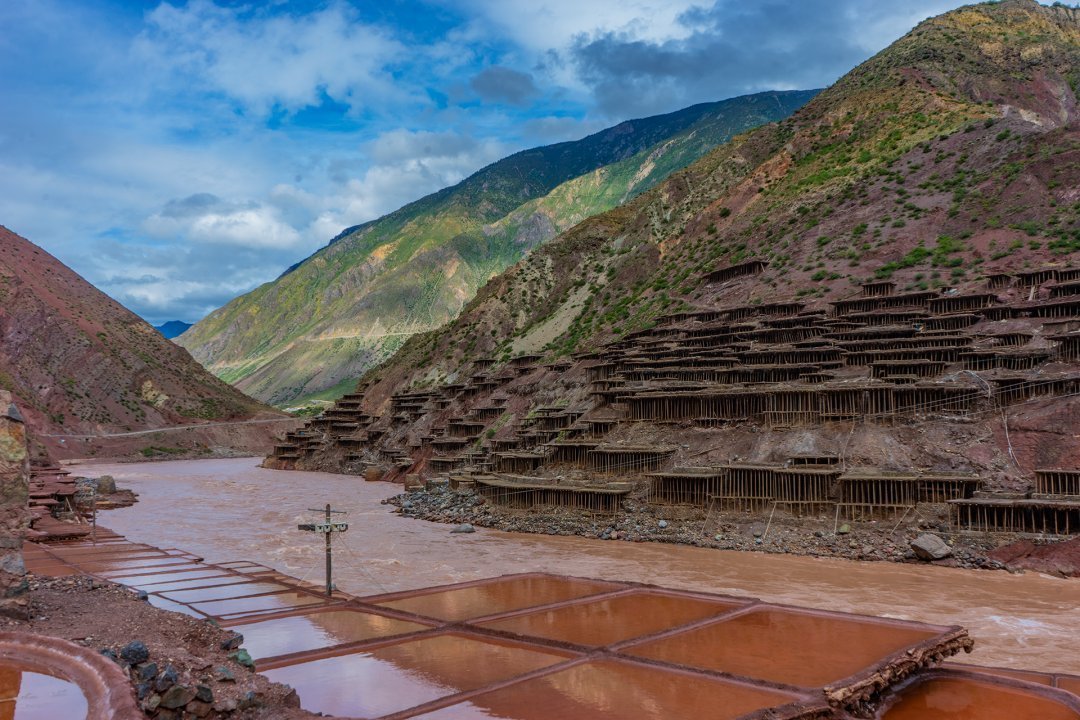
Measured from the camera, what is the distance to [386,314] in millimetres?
172125

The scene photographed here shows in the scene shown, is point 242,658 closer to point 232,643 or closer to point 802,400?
point 232,643

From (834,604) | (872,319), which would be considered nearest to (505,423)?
(872,319)

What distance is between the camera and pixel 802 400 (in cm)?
3156

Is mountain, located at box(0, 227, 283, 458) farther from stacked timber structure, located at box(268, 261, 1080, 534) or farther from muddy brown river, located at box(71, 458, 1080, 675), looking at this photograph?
stacked timber structure, located at box(268, 261, 1080, 534)

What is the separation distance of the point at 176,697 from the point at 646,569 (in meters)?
18.6

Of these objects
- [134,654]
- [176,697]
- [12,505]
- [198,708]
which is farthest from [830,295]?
[176,697]

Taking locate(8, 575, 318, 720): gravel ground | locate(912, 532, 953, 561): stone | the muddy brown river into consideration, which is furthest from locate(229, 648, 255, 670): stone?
locate(912, 532, 953, 561): stone

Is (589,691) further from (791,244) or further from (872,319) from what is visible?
(791,244)

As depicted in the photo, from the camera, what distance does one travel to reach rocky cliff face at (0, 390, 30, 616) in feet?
34.0

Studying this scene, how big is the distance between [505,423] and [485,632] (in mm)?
38573

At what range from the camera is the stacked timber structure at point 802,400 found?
88.2 ft

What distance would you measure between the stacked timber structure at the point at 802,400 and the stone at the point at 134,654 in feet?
76.6

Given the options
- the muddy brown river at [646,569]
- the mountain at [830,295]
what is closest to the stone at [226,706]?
the muddy brown river at [646,569]

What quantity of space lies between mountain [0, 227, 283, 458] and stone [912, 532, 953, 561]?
79.8 m
